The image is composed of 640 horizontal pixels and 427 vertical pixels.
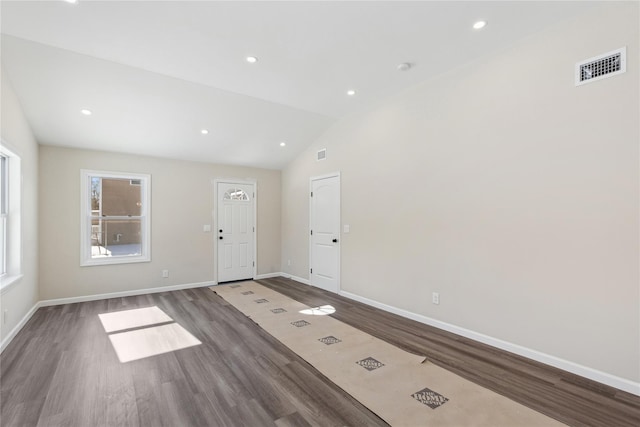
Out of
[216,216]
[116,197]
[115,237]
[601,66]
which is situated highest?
[601,66]

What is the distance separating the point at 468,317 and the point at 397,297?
1008 mm

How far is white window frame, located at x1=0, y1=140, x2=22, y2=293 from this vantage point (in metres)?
3.50

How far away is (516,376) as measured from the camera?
2.58 metres

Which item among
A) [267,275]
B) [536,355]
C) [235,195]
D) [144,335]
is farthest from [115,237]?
[536,355]

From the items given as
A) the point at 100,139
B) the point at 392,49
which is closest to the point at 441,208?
the point at 392,49

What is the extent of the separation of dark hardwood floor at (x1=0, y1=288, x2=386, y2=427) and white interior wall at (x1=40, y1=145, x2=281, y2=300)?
1.32 m

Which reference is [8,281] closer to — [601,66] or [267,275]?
[267,275]

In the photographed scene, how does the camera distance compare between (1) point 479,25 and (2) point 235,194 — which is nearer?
(1) point 479,25

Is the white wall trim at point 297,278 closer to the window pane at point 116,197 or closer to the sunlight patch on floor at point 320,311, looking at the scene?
the sunlight patch on floor at point 320,311

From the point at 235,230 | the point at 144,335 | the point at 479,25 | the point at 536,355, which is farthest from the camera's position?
the point at 235,230

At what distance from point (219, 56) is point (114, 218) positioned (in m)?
Answer: 3.74

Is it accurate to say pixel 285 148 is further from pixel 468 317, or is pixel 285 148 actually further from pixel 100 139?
pixel 468 317

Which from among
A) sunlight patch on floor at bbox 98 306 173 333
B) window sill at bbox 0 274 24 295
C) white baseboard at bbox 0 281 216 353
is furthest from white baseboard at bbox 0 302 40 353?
sunlight patch on floor at bbox 98 306 173 333

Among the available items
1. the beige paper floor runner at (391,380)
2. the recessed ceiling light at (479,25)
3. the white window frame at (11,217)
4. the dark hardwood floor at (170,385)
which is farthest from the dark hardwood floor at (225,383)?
the recessed ceiling light at (479,25)
